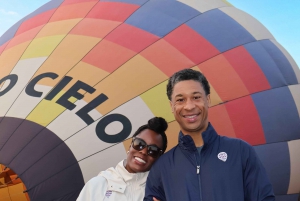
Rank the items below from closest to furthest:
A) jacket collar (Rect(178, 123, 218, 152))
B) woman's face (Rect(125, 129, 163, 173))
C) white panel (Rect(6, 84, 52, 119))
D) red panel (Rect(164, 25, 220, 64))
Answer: jacket collar (Rect(178, 123, 218, 152)) < woman's face (Rect(125, 129, 163, 173)) < white panel (Rect(6, 84, 52, 119)) < red panel (Rect(164, 25, 220, 64))

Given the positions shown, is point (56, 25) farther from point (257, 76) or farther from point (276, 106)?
point (276, 106)

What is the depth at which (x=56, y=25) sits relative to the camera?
4945 millimetres

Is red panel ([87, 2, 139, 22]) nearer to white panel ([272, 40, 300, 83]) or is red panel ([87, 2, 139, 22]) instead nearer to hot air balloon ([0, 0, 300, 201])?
hot air balloon ([0, 0, 300, 201])

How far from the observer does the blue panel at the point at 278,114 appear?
4.25 metres

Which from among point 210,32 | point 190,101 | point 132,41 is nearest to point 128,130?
point 132,41

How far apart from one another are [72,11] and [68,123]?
221 cm

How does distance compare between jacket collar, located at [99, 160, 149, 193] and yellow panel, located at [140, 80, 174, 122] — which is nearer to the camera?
jacket collar, located at [99, 160, 149, 193]

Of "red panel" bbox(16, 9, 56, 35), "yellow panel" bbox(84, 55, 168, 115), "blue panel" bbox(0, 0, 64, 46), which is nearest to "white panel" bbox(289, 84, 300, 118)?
"yellow panel" bbox(84, 55, 168, 115)

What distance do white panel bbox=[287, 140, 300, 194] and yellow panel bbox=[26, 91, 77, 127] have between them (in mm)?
2892

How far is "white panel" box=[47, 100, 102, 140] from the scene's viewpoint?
11.7 ft

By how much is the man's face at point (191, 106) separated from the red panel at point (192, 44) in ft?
7.28

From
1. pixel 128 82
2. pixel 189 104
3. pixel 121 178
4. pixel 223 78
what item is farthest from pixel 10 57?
pixel 189 104

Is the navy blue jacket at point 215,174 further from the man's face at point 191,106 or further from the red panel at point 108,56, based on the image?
the red panel at point 108,56

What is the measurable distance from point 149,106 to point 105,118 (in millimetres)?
517
